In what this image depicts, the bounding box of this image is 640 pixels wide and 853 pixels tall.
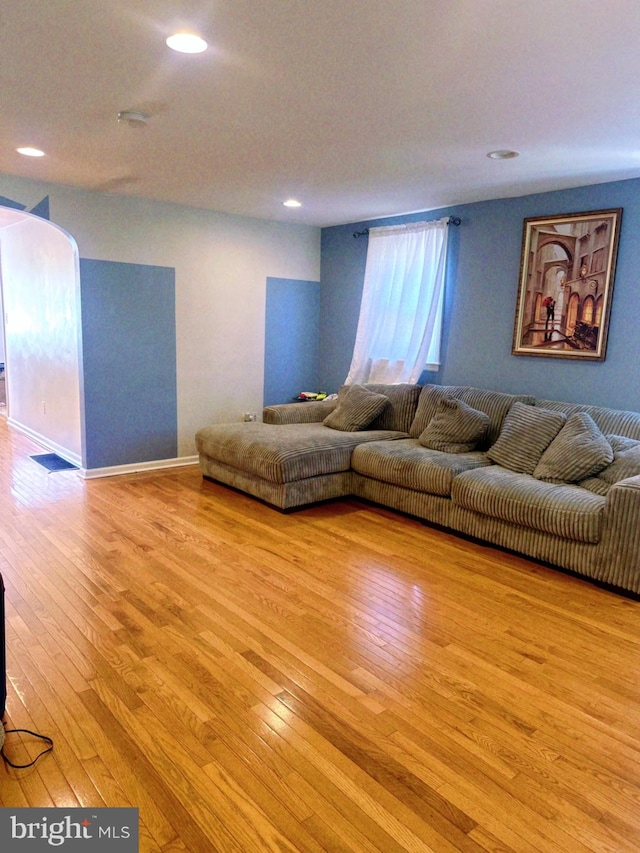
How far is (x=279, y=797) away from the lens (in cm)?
167

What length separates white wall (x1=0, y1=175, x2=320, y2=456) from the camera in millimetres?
4707

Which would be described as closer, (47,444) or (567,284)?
(567,284)

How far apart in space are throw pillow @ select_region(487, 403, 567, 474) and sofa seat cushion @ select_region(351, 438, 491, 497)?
16cm

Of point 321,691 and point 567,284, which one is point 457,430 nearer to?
point 567,284

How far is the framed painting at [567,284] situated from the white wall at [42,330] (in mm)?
3569

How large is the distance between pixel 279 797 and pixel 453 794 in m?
0.51

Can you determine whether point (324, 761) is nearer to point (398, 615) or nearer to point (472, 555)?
point (398, 615)

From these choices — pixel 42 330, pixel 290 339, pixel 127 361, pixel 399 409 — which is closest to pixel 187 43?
pixel 127 361

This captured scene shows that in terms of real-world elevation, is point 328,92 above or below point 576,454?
above

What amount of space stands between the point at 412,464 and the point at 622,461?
1292 millimetres

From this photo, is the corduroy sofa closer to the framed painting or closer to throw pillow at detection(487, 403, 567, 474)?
throw pillow at detection(487, 403, 567, 474)

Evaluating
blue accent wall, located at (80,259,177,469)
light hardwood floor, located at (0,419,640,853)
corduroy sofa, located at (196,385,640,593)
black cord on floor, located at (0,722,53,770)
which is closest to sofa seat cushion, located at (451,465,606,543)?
corduroy sofa, located at (196,385,640,593)

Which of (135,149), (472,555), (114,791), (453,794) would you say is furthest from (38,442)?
(453,794)

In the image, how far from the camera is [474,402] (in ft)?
14.8
